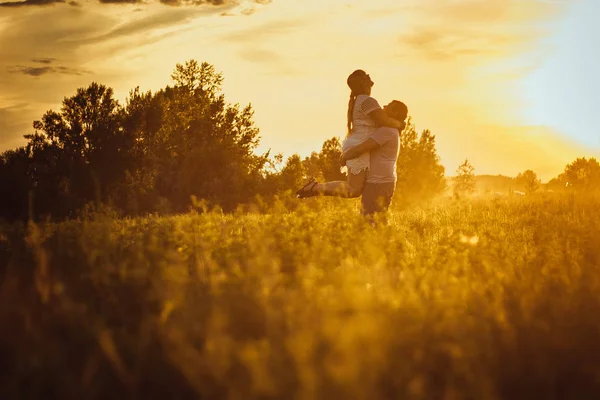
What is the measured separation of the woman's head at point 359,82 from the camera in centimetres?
875

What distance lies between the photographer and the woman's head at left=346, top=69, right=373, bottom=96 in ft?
28.7

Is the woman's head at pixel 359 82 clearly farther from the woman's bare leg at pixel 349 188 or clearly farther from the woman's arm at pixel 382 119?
the woman's bare leg at pixel 349 188

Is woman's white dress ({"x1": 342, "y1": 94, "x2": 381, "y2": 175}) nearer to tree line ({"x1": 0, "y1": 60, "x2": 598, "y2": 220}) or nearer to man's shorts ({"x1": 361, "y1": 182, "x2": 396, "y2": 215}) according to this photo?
man's shorts ({"x1": 361, "y1": 182, "x2": 396, "y2": 215})

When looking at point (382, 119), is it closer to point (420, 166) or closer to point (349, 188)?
point (349, 188)

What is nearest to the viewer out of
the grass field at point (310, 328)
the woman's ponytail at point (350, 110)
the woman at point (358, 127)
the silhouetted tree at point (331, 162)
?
the grass field at point (310, 328)

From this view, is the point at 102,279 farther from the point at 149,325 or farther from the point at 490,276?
the point at 490,276

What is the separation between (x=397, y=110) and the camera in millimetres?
8719

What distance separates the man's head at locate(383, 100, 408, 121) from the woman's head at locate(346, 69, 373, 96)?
394 millimetres

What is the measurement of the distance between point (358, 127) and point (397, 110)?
671 millimetres

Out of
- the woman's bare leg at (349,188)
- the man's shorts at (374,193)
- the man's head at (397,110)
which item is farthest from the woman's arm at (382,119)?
the man's shorts at (374,193)

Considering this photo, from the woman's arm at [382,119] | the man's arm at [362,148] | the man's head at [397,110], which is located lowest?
the man's arm at [362,148]

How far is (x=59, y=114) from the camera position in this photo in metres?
41.8

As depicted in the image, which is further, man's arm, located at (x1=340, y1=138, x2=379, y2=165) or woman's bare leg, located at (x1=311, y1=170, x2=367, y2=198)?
woman's bare leg, located at (x1=311, y1=170, x2=367, y2=198)

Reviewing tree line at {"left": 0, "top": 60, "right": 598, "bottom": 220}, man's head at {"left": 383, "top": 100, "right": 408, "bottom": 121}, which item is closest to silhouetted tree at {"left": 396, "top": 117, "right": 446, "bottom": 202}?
tree line at {"left": 0, "top": 60, "right": 598, "bottom": 220}
